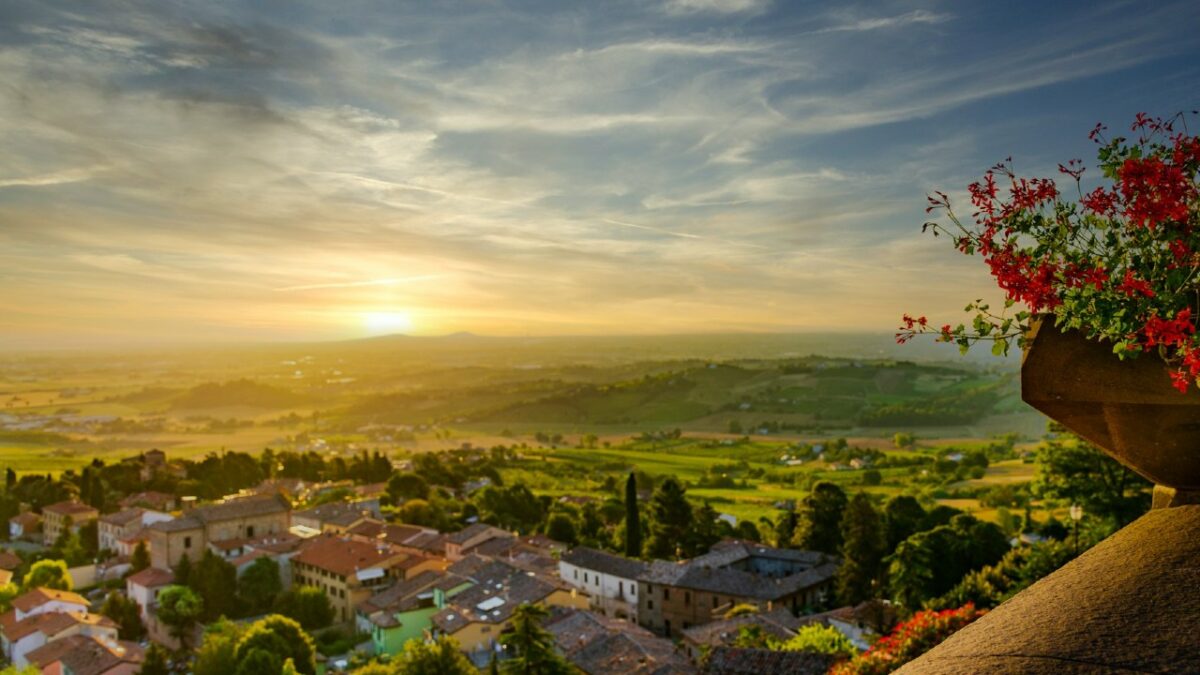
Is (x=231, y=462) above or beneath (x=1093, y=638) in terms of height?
beneath

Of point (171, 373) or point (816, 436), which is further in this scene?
point (171, 373)

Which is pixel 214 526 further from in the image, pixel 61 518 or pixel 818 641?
pixel 818 641

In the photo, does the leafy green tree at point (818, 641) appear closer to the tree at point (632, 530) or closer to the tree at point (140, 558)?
the tree at point (632, 530)

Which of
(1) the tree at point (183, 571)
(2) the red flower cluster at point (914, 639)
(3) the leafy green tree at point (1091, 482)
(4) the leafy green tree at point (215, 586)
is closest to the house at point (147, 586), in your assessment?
(1) the tree at point (183, 571)

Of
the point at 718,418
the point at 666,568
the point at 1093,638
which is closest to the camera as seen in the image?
the point at 1093,638

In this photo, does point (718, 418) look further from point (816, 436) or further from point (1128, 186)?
point (1128, 186)

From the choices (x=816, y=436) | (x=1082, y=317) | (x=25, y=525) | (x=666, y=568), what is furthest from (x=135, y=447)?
(x=1082, y=317)

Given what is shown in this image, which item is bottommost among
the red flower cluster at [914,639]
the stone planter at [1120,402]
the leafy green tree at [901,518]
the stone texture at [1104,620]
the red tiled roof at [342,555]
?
the red tiled roof at [342,555]

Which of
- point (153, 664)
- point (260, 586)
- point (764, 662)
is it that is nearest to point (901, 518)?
point (764, 662)
